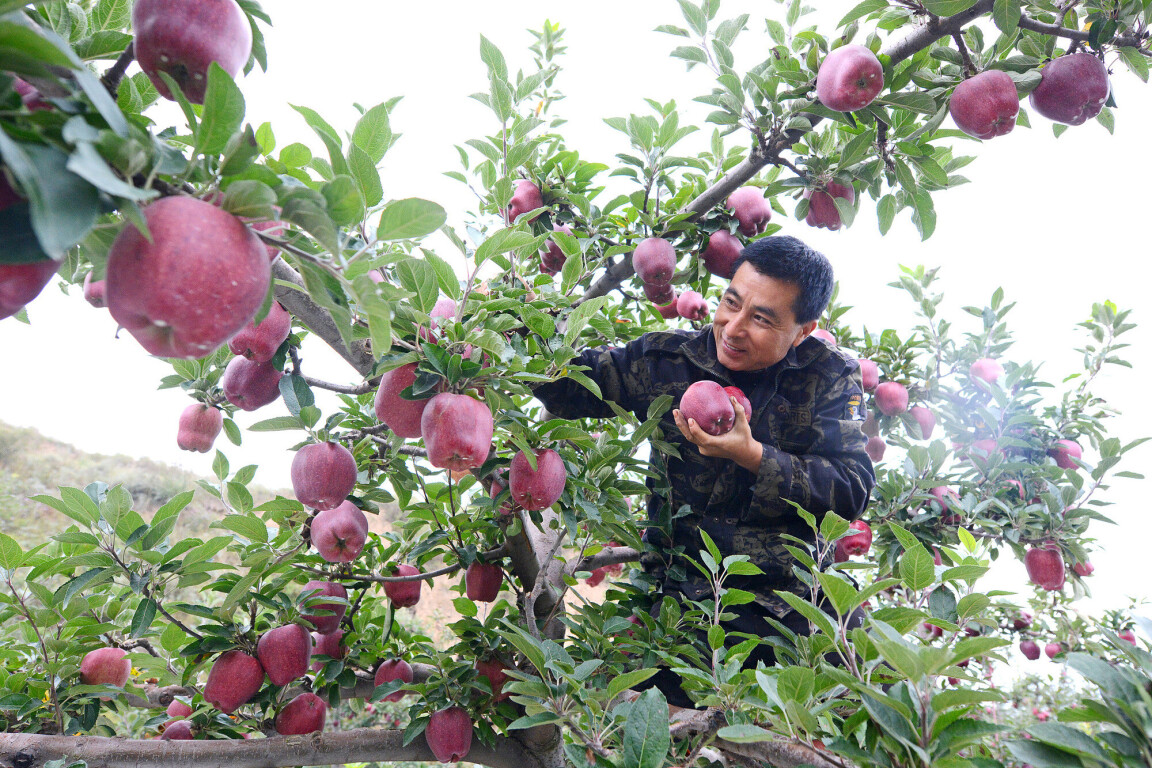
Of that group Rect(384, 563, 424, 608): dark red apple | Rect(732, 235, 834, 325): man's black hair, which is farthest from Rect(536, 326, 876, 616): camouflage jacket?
Rect(384, 563, 424, 608): dark red apple

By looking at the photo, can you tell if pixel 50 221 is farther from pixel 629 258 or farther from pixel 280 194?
pixel 629 258

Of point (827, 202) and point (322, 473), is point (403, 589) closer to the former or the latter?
point (322, 473)

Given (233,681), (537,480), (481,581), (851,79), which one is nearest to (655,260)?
(851,79)

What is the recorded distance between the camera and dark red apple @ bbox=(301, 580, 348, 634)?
1.36 meters

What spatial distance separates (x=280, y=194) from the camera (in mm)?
519

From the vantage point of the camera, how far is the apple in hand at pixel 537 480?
110cm

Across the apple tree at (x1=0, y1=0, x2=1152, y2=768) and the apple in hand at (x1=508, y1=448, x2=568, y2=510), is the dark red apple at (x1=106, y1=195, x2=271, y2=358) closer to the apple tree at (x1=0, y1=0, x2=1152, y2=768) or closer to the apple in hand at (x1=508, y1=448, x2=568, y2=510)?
the apple tree at (x1=0, y1=0, x2=1152, y2=768)

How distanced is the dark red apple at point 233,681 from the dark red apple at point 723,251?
1.36 m

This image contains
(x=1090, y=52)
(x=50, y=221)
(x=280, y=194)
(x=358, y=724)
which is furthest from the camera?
(x=358, y=724)

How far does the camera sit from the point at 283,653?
1.28 m

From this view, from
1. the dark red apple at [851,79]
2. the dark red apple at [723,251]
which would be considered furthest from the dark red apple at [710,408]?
the dark red apple at [851,79]

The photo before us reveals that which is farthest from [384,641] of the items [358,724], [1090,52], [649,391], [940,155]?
[358,724]

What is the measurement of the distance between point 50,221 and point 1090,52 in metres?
1.53

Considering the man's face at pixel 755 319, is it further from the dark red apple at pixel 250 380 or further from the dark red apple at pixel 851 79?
the dark red apple at pixel 250 380
